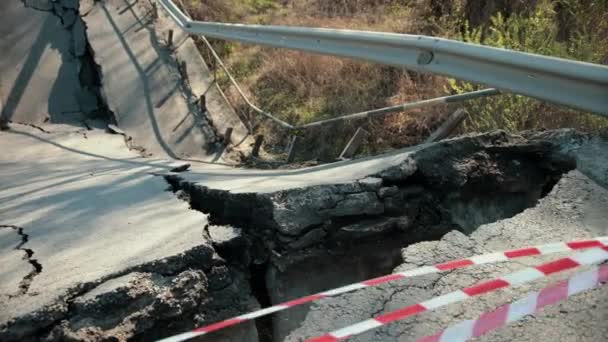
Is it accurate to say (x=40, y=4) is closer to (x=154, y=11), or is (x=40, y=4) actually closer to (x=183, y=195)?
(x=154, y=11)

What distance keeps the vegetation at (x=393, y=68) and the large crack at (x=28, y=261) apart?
12.1 feet

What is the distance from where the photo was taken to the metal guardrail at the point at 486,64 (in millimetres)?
2229

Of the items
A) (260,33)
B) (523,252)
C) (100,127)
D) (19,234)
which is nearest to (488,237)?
(523,252)

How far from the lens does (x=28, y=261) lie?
8.78 feet

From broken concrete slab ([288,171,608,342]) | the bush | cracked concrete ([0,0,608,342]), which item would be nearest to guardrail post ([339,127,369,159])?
the bush

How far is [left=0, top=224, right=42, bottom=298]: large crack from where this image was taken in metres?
2.34

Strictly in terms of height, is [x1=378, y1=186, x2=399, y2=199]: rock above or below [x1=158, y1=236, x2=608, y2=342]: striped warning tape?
above

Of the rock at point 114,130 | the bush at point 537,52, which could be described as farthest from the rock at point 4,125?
the bush at point 537,52

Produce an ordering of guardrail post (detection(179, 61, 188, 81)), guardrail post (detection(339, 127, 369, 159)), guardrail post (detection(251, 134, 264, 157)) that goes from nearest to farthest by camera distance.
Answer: guardrail post (detection(339, 127, 369, 159))
guardrail post (detection(251, 134, 264, 157))
guardrail post (detection(179, 61, 188, 81))

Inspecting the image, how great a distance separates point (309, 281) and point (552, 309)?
1.12 m

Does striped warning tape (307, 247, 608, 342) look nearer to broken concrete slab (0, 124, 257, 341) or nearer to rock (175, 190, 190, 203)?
broken concrete slab (0, 124, 257, 341)

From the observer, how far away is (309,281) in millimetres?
2564

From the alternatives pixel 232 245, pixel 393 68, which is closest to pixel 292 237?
pixel 232 245

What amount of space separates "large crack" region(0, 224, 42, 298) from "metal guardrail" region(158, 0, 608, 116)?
2.31m
